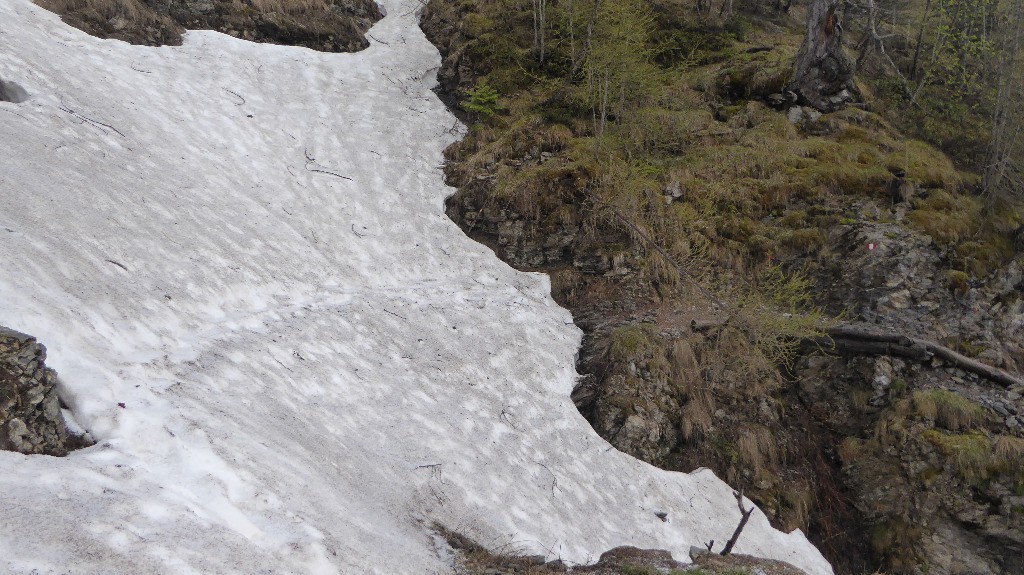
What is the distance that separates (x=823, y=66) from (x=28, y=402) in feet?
60.5

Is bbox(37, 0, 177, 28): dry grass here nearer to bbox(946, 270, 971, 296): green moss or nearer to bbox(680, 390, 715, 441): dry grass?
bbox(680, 390, 715, 441): dry grass

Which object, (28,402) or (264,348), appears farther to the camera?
(264,348)

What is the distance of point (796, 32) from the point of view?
20188 mm

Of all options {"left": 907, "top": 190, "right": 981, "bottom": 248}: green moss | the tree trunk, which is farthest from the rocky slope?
the tree trunk

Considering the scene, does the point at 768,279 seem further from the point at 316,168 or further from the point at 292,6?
the point at 292,6

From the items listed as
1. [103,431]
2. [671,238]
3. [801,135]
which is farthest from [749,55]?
[103,431]

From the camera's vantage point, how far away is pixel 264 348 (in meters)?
6.59

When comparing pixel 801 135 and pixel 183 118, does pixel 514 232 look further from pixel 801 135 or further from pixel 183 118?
pixel 801 135

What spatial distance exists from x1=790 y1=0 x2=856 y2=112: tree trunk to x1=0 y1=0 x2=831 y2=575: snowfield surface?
34.3 feet

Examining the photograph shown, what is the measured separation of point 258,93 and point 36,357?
10.6 m

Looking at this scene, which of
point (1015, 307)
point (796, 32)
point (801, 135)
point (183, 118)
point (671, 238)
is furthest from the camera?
point (796, 32)

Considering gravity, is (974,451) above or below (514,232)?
below

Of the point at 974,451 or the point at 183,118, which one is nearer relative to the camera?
the point at 974,451

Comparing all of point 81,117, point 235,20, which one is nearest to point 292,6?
point 235,20
